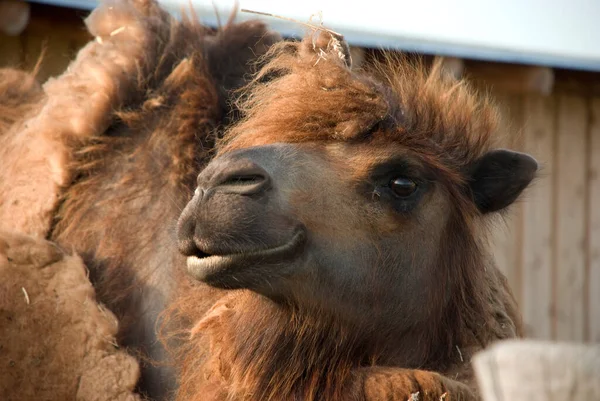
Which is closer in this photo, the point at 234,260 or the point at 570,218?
the point at 234,260

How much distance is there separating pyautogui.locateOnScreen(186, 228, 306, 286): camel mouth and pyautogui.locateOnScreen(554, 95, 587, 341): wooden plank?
7.57m

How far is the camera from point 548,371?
6.13 feet

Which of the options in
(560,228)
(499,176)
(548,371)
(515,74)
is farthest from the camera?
(560,228)

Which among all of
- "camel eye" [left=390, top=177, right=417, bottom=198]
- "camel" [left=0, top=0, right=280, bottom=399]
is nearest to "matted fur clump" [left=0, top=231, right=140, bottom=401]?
"camel" [left=0, top=0, right=280, bottom=399]

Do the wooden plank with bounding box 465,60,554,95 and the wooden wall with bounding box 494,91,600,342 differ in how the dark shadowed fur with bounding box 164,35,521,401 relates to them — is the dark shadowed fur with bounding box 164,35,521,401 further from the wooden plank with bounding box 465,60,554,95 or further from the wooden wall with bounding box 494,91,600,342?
the wooden wall with bounding box 494,91,600,342

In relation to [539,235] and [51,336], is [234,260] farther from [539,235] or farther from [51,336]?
[539,235]

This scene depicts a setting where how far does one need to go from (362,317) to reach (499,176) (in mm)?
949

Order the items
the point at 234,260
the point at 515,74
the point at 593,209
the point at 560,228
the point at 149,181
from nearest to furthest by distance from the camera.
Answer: the point at 234,260 < the point at 149,181 < the point at 515,74 < the point at 560,228 < the point at 593,209

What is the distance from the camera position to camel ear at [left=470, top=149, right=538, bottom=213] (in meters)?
4.14

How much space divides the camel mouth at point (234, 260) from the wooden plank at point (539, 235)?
714 centimetres

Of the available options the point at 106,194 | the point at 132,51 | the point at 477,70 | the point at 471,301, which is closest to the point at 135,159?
the point at 106,194

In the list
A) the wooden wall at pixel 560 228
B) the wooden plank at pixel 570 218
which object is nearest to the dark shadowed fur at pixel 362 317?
the wooden wall at pixel 560 228

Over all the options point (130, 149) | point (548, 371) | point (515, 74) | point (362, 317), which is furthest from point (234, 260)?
point (515, 74)

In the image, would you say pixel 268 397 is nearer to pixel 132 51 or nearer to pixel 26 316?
pixel 26 316
